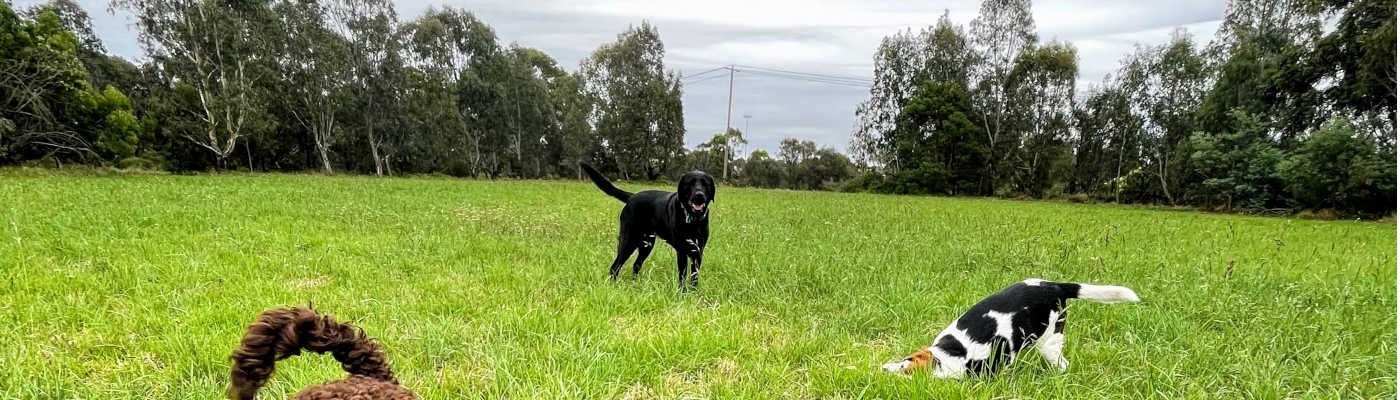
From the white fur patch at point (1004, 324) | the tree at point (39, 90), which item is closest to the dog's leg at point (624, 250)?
the white fur patch at point (1004, 324)

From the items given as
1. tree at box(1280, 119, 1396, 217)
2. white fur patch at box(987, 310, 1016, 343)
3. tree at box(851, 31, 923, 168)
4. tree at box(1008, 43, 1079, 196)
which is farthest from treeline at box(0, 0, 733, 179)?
tree at box(1280, 119, 1396, 217)

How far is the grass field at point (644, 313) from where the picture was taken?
8.51 ft

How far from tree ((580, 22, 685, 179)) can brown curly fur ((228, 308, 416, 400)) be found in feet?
138

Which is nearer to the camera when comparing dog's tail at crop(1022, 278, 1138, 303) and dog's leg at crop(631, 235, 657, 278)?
dog's tail at crop(1022, 278, 1138, 303)

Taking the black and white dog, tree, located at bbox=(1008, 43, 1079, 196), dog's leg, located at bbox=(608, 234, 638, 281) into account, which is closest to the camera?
the black and white dog

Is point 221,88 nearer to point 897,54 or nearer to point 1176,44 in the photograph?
point 897,54

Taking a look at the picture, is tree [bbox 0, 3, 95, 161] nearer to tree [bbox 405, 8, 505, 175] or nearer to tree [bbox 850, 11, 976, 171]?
tree [bbox 405, 8, 505, 175]

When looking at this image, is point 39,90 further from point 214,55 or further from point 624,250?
point 624,250

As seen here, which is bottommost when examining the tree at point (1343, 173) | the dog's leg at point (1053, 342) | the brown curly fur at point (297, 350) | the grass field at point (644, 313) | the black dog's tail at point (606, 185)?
the grass field at point (644, 313)

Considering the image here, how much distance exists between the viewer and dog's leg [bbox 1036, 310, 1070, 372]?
2555 millimetres

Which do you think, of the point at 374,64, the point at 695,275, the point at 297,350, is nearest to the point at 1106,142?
the point at 695,275

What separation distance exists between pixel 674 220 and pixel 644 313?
3.21 feet

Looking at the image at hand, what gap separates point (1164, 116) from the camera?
30.5 metres

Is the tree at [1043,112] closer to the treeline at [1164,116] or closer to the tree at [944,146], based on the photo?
the treeline at [1164,116]
